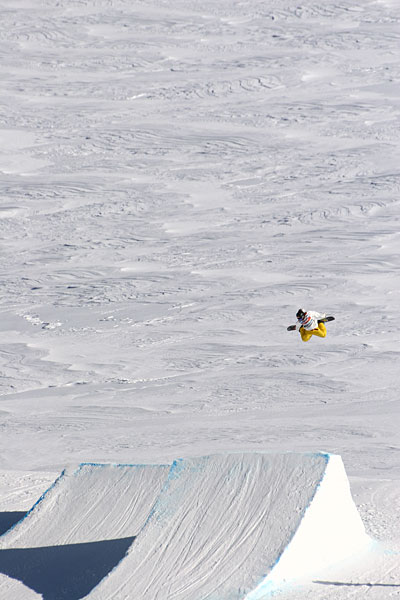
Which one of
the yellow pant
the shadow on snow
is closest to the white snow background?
the shadow on snow

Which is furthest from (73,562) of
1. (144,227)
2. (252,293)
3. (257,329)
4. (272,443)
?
(144,227)

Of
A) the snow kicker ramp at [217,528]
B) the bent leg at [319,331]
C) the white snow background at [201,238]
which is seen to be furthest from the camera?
the white snow background at [201,238]

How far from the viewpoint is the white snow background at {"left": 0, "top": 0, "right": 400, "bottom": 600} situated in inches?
353

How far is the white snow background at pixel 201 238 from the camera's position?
8.98 m

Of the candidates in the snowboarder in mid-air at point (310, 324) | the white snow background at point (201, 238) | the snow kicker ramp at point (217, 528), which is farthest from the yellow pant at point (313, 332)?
the white snow background at point (201, 238)

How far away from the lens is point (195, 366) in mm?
10727

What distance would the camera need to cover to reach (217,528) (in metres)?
4.44

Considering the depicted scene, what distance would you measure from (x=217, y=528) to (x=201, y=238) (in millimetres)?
10475

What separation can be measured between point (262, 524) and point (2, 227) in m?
11.4

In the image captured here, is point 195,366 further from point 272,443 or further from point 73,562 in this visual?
point 73,562

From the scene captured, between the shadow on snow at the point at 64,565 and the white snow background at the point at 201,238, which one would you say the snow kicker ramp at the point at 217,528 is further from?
the white snow background at the point at 201,238

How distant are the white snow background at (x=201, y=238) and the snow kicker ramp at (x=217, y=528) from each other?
18cm

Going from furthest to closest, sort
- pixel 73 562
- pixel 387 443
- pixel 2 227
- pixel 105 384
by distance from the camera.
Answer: pixel 2 227
pixel 105 384
pixel 387 443
pixel 73 562

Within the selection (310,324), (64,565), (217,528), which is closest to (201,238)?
(64,565)
